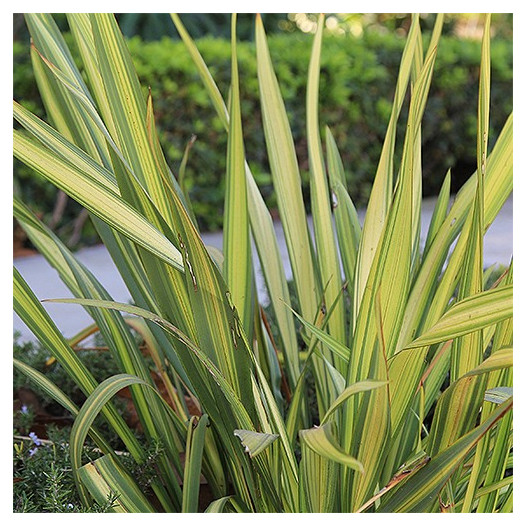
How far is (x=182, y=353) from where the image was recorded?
0.86 meters

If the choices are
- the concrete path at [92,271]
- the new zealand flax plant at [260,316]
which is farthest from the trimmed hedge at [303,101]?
the new zealand flax plant at [260,316]

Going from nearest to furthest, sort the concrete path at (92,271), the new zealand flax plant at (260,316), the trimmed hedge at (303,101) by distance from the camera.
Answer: the new zealand flax plant at (260,316)
the concrete path at (92,271)
the trimmed hedge at (303,101)

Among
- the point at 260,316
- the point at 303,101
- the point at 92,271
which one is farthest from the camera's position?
the point at 303,101

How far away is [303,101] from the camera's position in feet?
15.2

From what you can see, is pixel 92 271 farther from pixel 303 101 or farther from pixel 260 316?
pixel 260 316

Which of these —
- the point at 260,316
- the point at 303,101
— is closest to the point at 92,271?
the point at 303,101

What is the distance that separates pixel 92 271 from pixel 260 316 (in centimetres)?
254

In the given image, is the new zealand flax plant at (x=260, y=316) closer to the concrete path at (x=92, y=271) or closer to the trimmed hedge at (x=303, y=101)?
the concrete path at (x=92, y=271)

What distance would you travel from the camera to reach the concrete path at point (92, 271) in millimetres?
2637

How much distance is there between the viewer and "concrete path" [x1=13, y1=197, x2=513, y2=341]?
2637 millimetres

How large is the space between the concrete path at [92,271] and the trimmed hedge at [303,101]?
46 cm

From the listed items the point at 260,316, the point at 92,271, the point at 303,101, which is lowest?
the point at 92,271

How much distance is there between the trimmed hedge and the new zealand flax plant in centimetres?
303

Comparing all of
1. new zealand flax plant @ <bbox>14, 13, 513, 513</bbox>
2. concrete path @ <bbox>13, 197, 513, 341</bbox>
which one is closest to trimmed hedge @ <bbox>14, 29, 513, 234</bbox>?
concrete path @ <bbox>13, 197, 513, 341</bbox>
